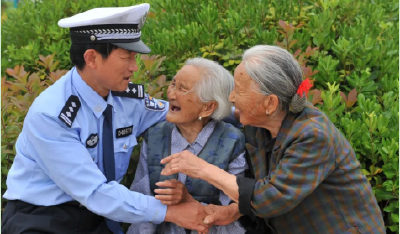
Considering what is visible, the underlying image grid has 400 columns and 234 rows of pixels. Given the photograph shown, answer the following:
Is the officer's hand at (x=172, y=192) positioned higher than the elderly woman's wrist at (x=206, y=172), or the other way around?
the elderly woman's wrist at (x=206, y=172)

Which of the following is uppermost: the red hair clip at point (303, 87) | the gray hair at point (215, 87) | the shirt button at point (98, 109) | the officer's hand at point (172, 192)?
the red hair clip at point (303, 87)

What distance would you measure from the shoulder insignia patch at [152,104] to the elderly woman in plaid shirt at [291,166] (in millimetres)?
604

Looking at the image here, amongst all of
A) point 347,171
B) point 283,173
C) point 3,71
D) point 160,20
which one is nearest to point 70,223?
point 283,173

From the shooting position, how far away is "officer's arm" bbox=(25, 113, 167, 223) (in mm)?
3188

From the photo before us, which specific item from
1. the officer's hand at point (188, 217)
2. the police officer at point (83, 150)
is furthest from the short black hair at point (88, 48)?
the officer's hand at point (188, 217)

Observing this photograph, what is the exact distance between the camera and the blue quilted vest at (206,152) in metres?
3.54

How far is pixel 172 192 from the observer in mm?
3404

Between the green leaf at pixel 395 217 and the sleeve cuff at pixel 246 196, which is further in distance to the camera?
the green leaf at pixel 395 217

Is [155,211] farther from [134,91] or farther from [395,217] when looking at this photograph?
[395,217]

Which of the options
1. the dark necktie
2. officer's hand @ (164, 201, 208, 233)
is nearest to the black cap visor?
the dark necktie

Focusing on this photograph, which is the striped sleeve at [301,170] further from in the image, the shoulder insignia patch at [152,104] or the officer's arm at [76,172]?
the shoulder insignia patch at [152,104]

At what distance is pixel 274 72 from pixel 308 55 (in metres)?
1.22

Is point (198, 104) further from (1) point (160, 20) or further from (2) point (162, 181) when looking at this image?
(1) point (160, 20)

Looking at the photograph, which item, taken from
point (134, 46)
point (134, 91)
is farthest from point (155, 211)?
point (134, 46)
